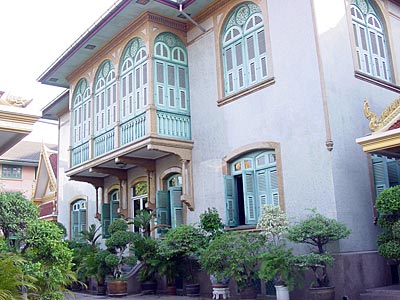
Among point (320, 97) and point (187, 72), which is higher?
point (187, 72)

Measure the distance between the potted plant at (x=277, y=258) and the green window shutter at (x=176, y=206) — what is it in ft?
13.8

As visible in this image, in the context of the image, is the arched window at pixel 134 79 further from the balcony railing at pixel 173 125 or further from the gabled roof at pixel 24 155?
the gabled roof at pixel 24 155

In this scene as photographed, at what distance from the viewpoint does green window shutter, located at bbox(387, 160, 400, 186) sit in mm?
11945

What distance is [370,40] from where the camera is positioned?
13359mm

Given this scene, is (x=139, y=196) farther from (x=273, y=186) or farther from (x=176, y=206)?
(x=273, y=186)

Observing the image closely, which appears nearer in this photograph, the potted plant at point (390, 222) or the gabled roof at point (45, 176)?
the potted plant at point (390, 222)

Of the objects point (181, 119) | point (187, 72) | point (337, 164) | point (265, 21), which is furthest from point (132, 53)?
point (337, 164)

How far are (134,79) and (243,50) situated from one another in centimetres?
400

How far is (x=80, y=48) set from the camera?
17.2 metres

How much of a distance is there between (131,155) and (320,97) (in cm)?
689

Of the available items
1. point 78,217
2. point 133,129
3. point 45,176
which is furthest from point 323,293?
point 45,176

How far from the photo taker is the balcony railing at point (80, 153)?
59.1 ft

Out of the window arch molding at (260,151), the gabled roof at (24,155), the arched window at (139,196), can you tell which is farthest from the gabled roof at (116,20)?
the gabled roof at (24,155)

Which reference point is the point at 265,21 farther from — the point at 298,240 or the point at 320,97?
the point at 298,240
